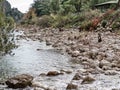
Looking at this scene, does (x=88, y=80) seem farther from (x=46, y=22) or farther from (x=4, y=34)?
(x=46, y=22)

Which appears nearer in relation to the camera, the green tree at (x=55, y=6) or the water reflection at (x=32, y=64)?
the water reflection at (x=32, y=64)

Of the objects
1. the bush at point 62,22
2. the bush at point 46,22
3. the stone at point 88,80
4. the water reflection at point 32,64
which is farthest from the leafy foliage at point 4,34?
the bush at point 46,22

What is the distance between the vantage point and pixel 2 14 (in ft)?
53.2

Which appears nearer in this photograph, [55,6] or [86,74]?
[86,74]

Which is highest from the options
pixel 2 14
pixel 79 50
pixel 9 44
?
pixel 2 14

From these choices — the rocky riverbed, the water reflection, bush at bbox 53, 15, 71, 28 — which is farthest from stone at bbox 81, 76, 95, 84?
bush at bbox 53, 15, 71, 28

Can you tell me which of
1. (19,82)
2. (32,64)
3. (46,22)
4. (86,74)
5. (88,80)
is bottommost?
(46,22)

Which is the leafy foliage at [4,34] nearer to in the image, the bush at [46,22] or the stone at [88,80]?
the stone at [88,80]

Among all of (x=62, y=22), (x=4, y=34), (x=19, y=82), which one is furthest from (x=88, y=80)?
(x=62, y=22)

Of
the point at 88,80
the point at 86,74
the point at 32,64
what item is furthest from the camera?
the point at 32,64

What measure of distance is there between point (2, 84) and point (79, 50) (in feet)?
35.4

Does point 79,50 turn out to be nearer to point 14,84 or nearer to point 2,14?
point 2,14

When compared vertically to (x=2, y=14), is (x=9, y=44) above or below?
below

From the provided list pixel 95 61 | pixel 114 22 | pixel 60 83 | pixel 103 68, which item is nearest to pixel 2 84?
pixel 60 83
